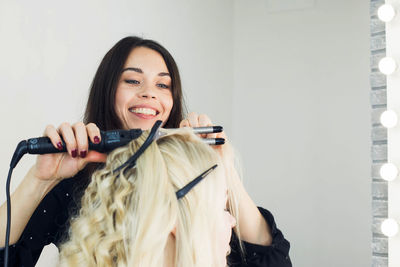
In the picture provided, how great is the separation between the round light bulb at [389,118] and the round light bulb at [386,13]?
28cm

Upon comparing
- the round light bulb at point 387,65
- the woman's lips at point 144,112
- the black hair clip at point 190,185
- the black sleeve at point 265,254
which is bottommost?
the black sleeve at point 265,254

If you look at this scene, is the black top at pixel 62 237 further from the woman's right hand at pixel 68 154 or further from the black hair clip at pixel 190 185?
the black hair clip at pixel 190 185

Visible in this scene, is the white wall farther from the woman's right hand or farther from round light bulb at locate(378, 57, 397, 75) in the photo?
the woman's right hand

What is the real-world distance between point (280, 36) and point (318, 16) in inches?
8.8

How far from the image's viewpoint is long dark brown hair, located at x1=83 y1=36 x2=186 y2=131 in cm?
122

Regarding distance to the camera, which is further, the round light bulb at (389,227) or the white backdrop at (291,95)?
the white backdrop at (291,95)

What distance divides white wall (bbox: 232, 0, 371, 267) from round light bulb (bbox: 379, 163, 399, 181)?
885 millimetres

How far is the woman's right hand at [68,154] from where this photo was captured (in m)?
0.76

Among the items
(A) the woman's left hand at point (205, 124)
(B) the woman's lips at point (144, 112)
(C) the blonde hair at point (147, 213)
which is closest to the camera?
(C) the blonde hair at point (147, 213)

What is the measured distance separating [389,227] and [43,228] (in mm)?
980

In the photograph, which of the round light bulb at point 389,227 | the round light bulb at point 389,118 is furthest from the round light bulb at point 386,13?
the round light bulb at point 389,227

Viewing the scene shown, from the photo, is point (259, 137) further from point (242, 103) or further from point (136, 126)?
point (136, 126)

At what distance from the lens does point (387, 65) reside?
1424 mm

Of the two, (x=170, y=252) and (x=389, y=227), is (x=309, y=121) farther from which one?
(x=170, y=252)
